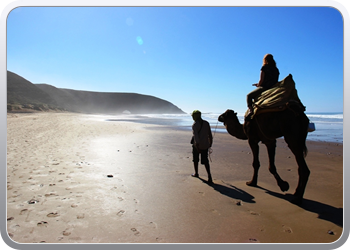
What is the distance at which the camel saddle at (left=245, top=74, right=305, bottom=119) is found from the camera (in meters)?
3.53

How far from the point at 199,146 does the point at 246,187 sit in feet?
4.70

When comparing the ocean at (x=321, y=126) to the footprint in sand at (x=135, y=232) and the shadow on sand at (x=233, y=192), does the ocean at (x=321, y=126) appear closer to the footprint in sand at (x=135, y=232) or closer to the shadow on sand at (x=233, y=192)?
the shadow on sand at (x=233, y=192)

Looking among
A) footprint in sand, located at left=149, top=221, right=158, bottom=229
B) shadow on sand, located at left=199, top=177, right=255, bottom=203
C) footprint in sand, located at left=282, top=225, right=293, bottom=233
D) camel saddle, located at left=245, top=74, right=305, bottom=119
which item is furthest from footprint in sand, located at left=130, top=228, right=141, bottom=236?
camel saddle, located at left=245, top=74, right=305, bottom=119

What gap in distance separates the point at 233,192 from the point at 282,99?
211cm

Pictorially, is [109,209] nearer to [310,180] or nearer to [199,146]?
[199,146]

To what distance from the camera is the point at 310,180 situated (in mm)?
4949

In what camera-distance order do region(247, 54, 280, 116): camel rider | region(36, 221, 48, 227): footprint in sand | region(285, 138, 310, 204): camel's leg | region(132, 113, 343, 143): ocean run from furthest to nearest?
region(132, 113, 343, 143): ocean, region(247, 54, 280, 116): camel rider, region(285, 138, 310, 204): camel's leg, region(36, 221, 48, 227): footprint in sand

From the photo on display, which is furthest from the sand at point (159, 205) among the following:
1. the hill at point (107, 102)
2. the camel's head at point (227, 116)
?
the hill at point (107, 102)

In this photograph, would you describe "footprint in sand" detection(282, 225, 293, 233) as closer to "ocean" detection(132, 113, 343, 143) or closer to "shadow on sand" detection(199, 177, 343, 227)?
"shadow on sand" detection(199, 177, 343, 227)

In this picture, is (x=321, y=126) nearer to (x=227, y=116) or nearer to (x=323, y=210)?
(x=227, y=116)

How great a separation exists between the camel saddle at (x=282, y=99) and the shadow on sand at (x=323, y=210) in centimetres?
173

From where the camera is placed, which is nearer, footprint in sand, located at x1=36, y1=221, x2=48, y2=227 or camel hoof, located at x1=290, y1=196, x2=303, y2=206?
footprint in sand, located at x1=36, y1=221, x2=48, y2=227

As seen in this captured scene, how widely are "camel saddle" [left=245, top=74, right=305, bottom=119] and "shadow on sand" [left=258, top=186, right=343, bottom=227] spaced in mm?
1725

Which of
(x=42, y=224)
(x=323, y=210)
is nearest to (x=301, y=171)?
(x=323, y=210)
